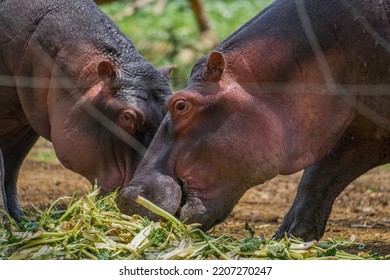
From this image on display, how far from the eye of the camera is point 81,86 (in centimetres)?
669

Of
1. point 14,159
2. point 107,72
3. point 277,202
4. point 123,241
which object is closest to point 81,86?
point 107,72

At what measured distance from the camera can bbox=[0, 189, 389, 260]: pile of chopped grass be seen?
4758mm

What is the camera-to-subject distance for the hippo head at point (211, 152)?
545cm

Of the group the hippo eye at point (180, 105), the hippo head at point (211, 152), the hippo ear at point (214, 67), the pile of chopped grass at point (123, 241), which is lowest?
the pile of chopped grass at point (123, 241)

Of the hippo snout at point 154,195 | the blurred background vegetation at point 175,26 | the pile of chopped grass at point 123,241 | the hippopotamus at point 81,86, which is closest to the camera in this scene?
the pile of chopped grass at point 123,241

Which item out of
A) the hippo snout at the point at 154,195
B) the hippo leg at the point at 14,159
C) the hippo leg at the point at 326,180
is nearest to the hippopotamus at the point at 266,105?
the hippo snout at the point at 154,195

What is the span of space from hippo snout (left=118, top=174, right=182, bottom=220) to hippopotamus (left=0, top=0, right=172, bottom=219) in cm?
85

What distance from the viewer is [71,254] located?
4.71m

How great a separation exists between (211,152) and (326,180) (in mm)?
1245

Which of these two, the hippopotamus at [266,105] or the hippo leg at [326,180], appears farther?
the hippo leg at [326,180]

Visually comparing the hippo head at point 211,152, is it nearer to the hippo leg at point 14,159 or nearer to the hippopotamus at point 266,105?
the hippopotamus at point 266,105

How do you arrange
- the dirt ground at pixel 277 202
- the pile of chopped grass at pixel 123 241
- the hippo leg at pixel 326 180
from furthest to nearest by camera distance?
the dirt ground at pixel 277 202, the hippo leg at pixel 326 180, the pile of chopped grass at pixel 123 241

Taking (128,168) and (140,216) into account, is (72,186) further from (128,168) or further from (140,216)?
(140,216)

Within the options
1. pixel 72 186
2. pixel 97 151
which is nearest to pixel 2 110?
pixel 97 151
